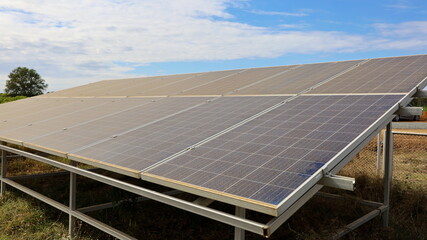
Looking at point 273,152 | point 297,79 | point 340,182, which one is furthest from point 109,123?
point 340,182

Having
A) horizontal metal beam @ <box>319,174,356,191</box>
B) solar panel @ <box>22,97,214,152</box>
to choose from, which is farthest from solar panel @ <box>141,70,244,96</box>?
horizontal metal beam @ <box>319,174,356,191</box>

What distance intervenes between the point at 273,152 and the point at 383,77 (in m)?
3.81

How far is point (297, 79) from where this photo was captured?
8531mm

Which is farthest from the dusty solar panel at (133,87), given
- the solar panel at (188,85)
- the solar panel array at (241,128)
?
the solar panel array at (241,128)

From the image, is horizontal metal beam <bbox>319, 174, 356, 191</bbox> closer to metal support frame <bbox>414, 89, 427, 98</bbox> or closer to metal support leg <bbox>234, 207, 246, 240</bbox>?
metal support leg <bbox>234, 207, 246, 240</bbox>

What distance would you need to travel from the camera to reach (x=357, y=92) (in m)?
6.30

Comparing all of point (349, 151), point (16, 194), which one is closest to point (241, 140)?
point (349, 151)

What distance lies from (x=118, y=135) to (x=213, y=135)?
2037mm

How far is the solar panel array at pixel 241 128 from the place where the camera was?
13.1 feet

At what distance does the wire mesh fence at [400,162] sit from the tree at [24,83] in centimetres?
9435

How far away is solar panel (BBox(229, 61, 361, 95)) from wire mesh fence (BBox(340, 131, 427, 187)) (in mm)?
2192

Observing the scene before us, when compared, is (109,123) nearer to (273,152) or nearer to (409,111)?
(273,152)

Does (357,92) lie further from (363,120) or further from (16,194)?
(16,194)

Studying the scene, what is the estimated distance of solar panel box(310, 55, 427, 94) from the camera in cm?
619
